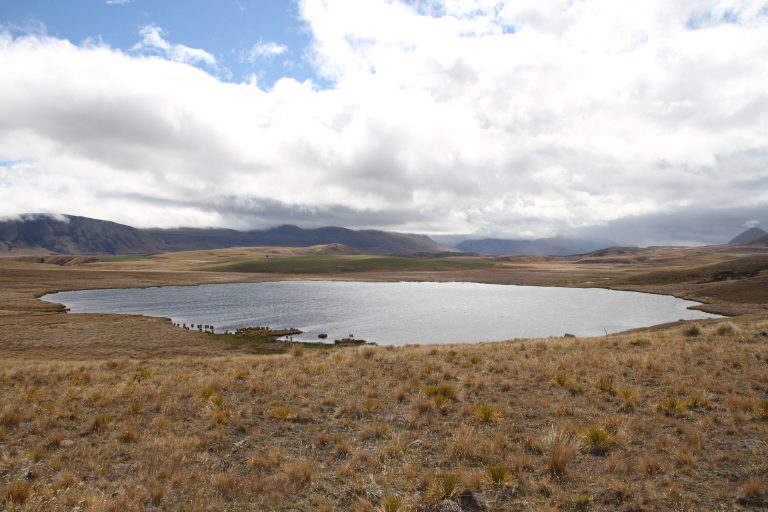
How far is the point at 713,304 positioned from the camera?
7888 cm

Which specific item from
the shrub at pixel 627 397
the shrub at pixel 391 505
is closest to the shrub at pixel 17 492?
the shrub at pixel 391 505

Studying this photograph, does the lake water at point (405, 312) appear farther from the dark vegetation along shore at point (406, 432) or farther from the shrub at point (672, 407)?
the shrub at point (672, 407)

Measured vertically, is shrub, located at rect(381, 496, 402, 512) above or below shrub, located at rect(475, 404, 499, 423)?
above

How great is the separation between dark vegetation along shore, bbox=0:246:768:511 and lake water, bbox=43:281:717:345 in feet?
109

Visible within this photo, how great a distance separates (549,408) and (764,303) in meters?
77.5

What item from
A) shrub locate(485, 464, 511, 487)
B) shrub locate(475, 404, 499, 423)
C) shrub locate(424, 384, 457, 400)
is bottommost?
shrub locate(424, 384, 457, 400)

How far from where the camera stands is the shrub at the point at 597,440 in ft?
Answer: 34.5

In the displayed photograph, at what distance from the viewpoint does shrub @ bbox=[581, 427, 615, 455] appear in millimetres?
10523

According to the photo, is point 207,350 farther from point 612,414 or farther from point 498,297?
point 498,297

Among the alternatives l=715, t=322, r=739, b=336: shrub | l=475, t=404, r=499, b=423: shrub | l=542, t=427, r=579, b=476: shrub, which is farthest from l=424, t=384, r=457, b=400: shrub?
l=715, t=322, r=739, b=336: shrub

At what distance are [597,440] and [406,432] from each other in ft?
16.0

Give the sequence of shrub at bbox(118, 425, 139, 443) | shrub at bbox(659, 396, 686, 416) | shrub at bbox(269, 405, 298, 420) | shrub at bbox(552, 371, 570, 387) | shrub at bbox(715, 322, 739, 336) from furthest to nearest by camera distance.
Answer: shrub at bbox(715, 322, 739, 336), shrub at bbox(552, 371, 570, 387), shrub at bbox(269, 405, 298, 420), shrub at bbox(659, 396, 686, 416), shrub at bbox(118, 425, 139, 443)

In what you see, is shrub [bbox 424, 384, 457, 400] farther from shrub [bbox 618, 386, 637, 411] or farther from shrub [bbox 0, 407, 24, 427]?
shrub [bbox 0, 407, 24, 427]

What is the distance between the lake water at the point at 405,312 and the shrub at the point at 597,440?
40.2 m
